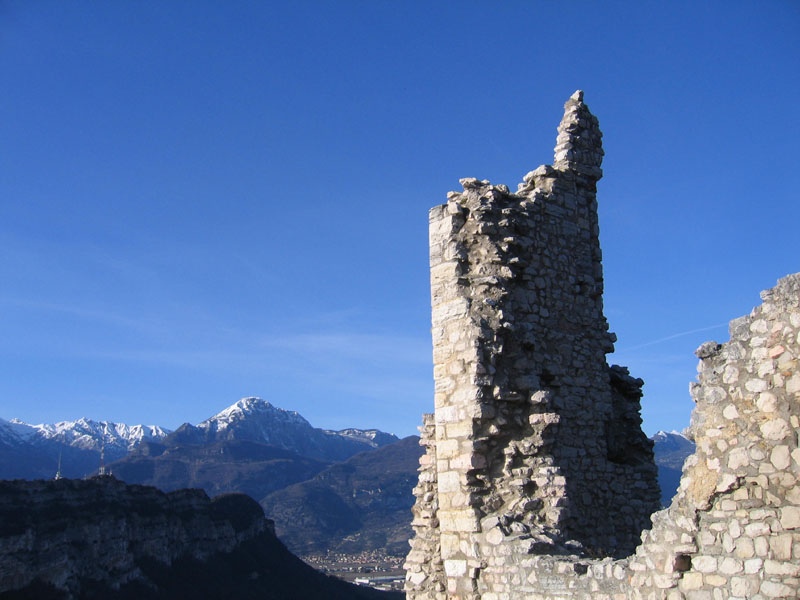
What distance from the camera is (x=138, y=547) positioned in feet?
213

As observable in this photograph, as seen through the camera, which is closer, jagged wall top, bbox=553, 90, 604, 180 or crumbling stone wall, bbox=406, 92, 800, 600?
crumbling stone wall, bbox=406, 92, 800, 600

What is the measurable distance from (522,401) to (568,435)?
28.2 inches

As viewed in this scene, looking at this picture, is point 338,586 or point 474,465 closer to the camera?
point 474,465

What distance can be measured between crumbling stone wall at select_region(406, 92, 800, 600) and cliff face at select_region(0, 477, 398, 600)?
50.9 m

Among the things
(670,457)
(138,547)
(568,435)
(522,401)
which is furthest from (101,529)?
(670,457)

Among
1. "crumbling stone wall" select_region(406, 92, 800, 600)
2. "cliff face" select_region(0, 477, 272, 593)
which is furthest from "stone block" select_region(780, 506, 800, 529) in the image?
"cliff face" select_region(0, 477, 272, 593)

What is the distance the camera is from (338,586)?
7381 cm

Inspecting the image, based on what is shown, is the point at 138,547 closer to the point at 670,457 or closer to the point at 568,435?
the point at 568,435

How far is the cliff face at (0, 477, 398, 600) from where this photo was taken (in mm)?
53906

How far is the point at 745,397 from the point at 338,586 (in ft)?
241

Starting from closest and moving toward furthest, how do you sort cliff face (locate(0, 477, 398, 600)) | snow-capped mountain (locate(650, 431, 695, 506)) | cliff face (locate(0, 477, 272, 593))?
1. cliff face (locate(0, 477, 272, 593))
2. cliff face (locate(0, 477, 398, 600))
3. snow-capped mountain (locate(650, 431, 695, 506))

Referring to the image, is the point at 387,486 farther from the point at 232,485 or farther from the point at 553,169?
the point at 553,169

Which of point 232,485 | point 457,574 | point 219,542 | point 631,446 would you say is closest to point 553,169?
point 631,446

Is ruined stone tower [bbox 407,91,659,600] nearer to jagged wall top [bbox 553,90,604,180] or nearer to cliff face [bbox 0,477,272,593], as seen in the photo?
jagged wall top [bbox 553,90,604,180]
